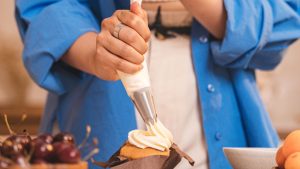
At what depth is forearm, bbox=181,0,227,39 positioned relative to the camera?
34.0 inches

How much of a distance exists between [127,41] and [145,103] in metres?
0.08

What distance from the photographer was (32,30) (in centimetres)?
91

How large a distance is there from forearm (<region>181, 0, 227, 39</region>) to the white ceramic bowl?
27 centimetres

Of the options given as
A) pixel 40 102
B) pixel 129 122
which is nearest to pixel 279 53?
pixel 129 122

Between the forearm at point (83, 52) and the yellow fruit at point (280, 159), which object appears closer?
the yellow fruit at point (280, 159)

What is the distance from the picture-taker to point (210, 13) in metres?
0.87

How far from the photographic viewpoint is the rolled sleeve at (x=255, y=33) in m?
0.87

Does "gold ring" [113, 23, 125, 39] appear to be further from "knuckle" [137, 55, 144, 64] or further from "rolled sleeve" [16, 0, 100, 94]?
"rolled sleeve" [16, 0, 100, 94]

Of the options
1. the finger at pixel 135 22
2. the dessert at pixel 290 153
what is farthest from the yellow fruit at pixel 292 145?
the finger at pixel 135 22

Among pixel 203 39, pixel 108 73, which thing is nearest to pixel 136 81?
pixel 108 73

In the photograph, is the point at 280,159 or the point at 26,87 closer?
the point at 280,159

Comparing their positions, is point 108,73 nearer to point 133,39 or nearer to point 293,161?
point 133,39

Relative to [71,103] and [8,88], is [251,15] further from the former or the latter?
[8,88]

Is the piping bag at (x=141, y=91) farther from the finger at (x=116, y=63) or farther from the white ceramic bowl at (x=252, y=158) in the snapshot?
the white ceramic bowl at (x=252, y=158)
